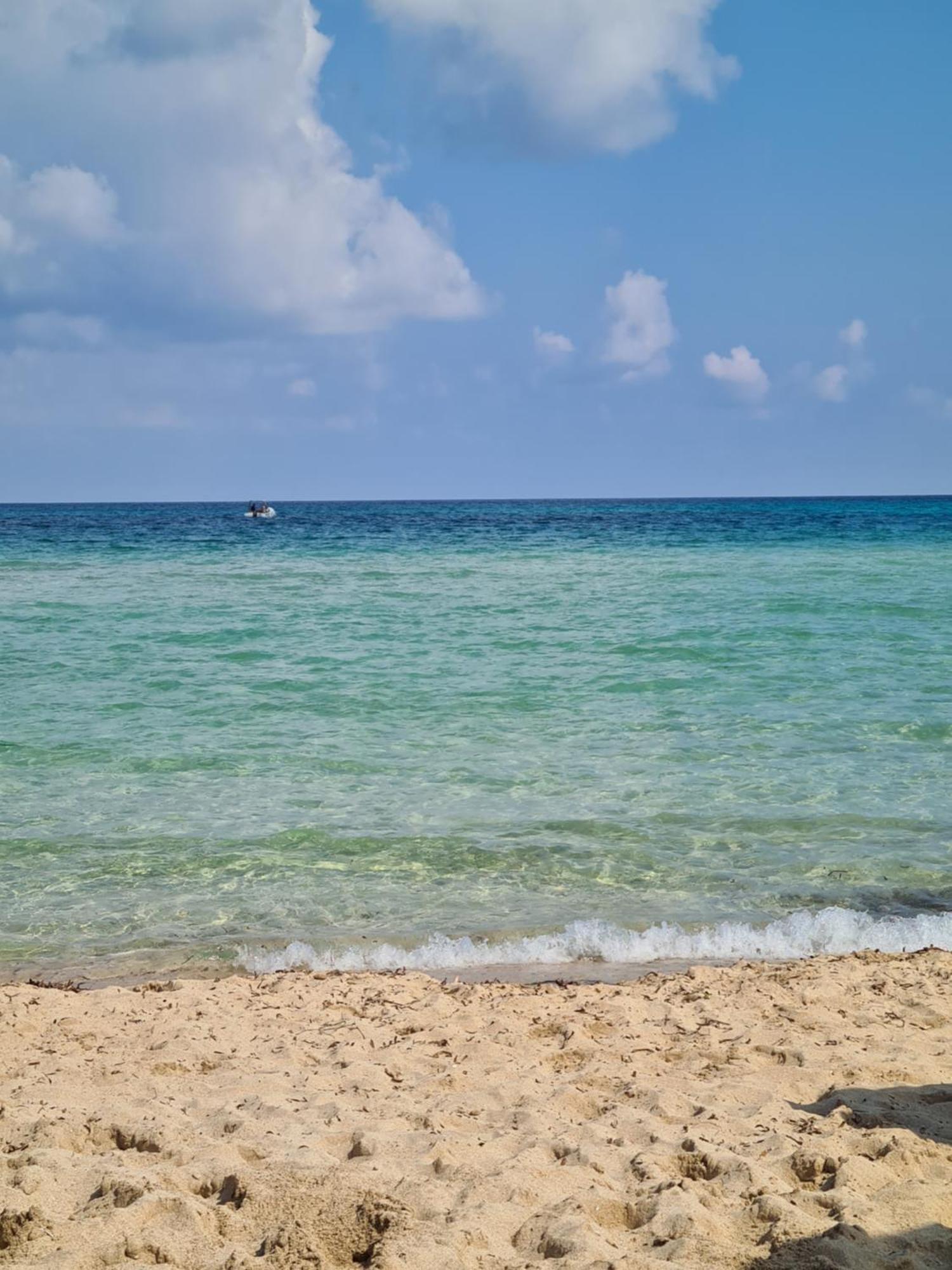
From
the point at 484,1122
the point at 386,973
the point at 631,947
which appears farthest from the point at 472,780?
the point at 484,1122

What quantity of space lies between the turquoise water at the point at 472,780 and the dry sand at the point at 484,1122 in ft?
3.43

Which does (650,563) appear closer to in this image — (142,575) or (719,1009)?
(142,575)

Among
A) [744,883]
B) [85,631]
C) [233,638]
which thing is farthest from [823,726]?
[85,631]

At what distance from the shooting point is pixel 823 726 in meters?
12.8

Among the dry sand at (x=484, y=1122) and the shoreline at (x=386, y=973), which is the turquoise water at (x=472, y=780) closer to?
the shoreline at (x=386, y=973)

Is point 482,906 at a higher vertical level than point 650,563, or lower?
lower

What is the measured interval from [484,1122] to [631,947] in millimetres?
2850

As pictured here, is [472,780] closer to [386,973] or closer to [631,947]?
[631,947]

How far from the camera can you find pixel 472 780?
10.8m

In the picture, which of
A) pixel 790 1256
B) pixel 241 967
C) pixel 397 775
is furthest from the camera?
pixel 397 775

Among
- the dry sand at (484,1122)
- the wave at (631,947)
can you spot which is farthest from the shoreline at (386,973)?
the dry sand at (484,1122)

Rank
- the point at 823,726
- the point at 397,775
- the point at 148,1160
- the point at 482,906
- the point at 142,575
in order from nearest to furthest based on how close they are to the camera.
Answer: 1. the point at 148,1160
2. the point at 482,906
3. the point at 397,775
4. the point at 823,726
5. the point at 142,575

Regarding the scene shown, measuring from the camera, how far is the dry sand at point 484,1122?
362 centimetres

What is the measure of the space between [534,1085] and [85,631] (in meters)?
18.0
